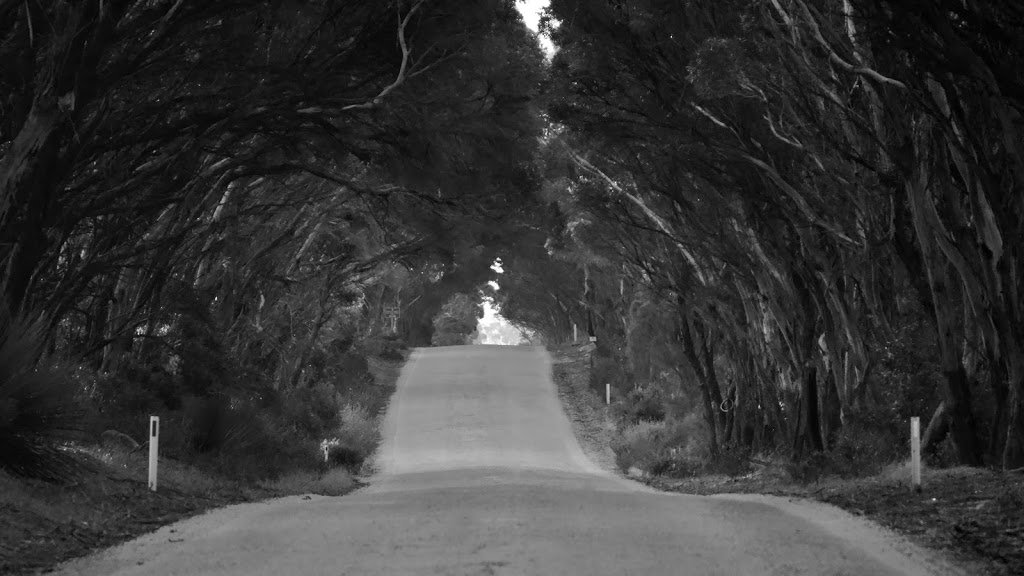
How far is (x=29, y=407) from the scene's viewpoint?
12.8m

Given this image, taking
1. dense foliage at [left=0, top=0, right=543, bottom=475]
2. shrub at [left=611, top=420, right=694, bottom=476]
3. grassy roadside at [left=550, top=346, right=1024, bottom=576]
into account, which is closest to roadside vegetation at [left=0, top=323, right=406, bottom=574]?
dense foliage at [left=0, top=0, right=543, bottom=475]

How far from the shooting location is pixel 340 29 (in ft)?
65.7

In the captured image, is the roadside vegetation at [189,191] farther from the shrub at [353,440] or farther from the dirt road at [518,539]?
the dirt road at [518,539]

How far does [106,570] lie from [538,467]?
19966 mm

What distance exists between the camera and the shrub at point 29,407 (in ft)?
41.3

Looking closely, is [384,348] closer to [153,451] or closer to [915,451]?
[153,451]

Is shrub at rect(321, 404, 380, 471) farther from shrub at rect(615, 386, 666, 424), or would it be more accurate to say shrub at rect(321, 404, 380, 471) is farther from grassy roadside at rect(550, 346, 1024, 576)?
grassy roadside at rect(550, 346, 1024, 576)

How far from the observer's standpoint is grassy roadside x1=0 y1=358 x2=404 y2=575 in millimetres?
10609

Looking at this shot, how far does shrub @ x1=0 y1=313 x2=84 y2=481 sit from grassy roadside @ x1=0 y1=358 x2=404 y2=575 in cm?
23

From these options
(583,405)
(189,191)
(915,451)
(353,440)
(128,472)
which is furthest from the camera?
(583,405)

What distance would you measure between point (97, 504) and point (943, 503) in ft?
27.2

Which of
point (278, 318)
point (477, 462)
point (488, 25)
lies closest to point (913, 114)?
point (488, 25)

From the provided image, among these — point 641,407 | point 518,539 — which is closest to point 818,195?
point 518,539

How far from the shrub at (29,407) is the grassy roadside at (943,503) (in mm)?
7800
